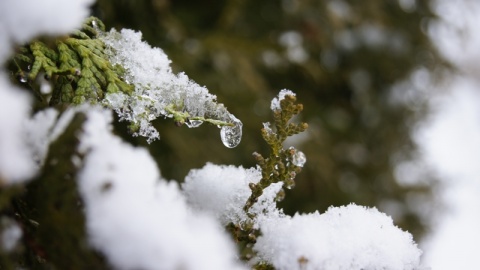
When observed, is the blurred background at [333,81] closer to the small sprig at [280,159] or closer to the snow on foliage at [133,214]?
the small sprig at [280,159]

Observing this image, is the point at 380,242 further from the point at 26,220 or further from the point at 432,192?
the point at 432,192

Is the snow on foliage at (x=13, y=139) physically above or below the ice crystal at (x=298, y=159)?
below

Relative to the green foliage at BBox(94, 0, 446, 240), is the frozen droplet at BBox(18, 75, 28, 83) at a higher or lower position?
lower

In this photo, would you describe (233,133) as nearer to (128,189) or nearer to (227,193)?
(227,193)

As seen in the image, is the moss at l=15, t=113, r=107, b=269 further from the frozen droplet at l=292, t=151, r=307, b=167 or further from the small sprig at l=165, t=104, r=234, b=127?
the frozen droplet at l=292, t=151, r=307, b=167

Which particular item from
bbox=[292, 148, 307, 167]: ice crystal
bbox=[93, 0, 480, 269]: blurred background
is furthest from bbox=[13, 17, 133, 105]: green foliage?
bbox=[93, 0, 480, 269]: blurred background

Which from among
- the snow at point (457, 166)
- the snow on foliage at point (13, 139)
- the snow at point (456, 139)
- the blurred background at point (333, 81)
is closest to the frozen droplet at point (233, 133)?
the snow on foliage at point (13, 139)

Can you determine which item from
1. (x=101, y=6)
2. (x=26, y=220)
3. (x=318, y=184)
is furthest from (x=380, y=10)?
(x=26, y=220)
